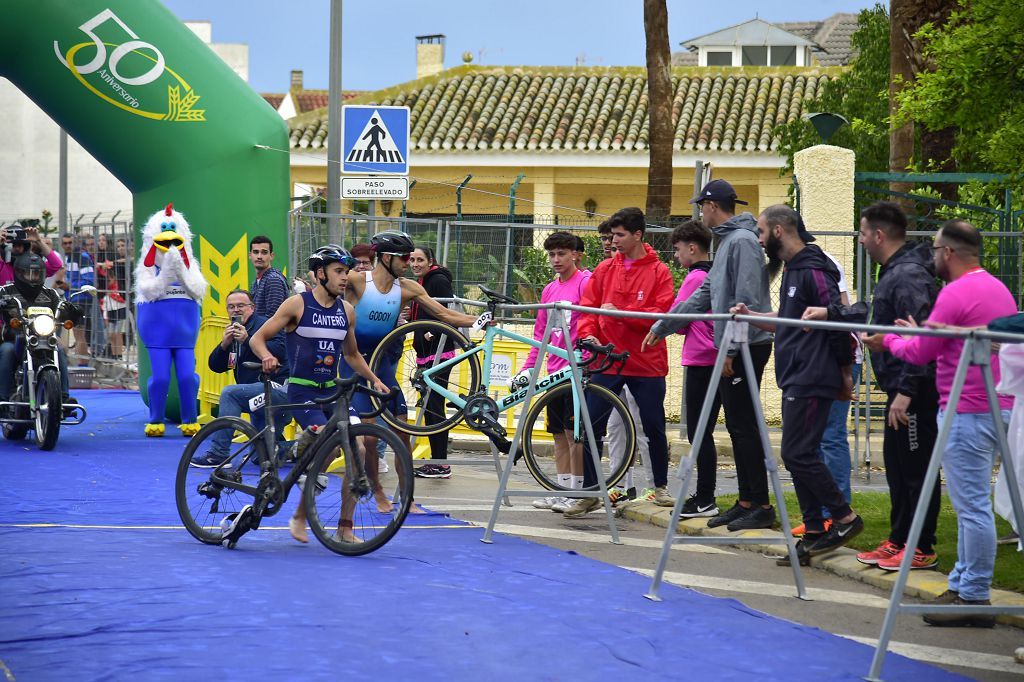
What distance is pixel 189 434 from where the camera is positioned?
1424cm

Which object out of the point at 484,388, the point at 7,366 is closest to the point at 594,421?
→ the point at 484,388

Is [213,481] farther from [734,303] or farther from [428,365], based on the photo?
[734,303]

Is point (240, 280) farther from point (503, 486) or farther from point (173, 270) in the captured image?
point (503, 486)

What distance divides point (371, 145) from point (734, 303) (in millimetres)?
6995

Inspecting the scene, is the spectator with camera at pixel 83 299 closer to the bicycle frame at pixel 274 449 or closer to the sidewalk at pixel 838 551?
the sidewalk at pixel 838 551

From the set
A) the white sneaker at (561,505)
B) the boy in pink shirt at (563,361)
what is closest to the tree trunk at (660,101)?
the boy in pink shirt at (563,361)

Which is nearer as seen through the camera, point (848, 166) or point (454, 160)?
point (848, 166)

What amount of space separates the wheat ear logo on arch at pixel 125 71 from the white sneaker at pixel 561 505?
6874mm

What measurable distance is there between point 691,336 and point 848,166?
6.43 meters

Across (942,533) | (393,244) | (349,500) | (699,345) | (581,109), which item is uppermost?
(581,109)

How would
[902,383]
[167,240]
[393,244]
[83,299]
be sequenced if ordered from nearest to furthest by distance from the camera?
[902,383] < [393,244] < [167,240] < [83,299]

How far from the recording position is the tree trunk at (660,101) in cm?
2344

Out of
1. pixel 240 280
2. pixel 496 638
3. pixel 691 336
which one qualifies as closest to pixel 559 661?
pixel 496 638

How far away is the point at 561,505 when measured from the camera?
1039cm
